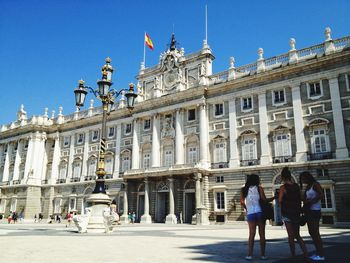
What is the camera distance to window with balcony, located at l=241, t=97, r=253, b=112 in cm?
3029

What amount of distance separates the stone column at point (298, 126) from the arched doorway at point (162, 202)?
536 inches

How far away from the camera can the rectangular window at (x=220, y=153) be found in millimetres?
30953

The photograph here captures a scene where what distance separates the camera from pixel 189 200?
31.8 m

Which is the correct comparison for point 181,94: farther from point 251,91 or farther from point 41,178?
point 41,178

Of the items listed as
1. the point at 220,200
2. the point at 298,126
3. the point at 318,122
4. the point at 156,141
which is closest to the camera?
the point at 318,122

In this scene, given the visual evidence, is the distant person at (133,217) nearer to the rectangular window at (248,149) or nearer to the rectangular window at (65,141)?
the rectangular window at (248,149)

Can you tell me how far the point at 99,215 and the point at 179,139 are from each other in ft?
62.7

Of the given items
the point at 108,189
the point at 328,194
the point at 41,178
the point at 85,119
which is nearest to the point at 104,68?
the point at 328,194

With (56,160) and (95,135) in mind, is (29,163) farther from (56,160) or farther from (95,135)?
(95,135)

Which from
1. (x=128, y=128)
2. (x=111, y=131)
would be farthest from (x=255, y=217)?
(x=111, y=131)

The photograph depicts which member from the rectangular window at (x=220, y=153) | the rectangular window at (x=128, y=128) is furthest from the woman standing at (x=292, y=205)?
the rectangular window at (x=128, y=128)

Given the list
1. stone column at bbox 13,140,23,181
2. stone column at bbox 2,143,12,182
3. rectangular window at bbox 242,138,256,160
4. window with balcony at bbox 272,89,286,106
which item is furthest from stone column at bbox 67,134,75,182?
window with balcony at bbox 272,89,286,106

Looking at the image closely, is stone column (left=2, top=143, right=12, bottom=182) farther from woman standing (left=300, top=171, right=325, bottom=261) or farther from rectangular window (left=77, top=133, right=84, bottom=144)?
woman standing (left=300, top=171, right=325, bottom=261)

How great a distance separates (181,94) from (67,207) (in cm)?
2266
